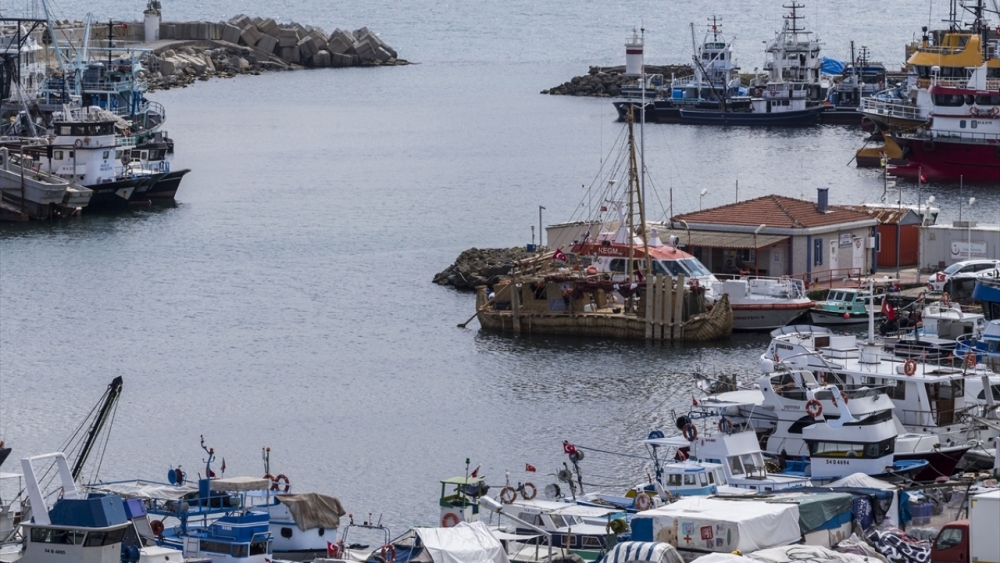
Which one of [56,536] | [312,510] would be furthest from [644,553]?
[56,536]

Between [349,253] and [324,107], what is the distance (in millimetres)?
64199

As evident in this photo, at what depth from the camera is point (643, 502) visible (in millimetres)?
29344

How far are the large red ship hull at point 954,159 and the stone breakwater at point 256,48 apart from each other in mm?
76436

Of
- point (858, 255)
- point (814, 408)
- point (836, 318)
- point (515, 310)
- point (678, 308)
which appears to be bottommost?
point (836, 318)

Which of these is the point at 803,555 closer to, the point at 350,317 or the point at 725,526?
the point at 725,526

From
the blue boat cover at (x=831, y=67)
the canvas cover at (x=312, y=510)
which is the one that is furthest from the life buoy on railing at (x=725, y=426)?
the blue boat cover at (x=831, y=67)

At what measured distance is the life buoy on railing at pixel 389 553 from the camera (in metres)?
26.9

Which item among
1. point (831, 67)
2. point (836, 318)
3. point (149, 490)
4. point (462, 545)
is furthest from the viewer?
point (831, 67)

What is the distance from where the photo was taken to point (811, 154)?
98.1m

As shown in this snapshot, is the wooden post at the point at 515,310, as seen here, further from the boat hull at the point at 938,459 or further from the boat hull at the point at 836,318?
the boat hull at the point at 938,459

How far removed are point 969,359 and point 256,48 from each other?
5163 inches

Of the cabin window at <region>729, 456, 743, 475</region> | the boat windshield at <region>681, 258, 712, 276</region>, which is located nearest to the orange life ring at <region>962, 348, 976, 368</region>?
the cabin window at <region>729, 456, 743, 475</region>

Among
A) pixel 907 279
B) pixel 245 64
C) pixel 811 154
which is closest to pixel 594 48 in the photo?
pixel 245 64

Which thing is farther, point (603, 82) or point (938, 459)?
point (603, 82)
